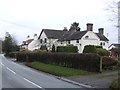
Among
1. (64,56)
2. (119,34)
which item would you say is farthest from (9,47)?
(119,34)

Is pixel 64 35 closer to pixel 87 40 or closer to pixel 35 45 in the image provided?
pixel 87 40

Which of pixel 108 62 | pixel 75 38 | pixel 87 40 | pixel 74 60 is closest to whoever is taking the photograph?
pixel 108 62

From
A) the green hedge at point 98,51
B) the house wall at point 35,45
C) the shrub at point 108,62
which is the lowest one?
the shrub at point 108,62

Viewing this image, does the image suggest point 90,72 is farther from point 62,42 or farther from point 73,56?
point 62,42

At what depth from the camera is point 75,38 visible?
288ft

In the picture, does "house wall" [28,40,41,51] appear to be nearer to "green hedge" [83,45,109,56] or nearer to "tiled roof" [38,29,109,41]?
"tiled roof" [38,29,109,41]

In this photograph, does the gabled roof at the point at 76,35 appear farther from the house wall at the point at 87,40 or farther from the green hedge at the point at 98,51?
the green hedge at the point at 98,51

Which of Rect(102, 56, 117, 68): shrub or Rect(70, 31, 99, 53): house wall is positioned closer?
Rect(102, 56, 117, 68): shrub

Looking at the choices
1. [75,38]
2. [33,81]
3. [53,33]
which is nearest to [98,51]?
[33,81]

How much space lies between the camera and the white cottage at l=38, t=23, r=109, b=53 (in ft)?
285

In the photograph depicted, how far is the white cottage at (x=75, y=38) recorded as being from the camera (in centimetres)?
8681

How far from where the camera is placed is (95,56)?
32219mm

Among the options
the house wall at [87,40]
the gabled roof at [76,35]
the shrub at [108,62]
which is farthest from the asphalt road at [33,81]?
the house wall at [87,40]

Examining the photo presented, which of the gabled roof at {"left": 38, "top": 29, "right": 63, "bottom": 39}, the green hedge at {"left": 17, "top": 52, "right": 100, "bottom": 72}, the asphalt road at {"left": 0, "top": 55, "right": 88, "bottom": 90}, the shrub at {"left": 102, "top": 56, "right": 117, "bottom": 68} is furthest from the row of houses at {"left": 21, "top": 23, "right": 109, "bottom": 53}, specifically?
the asphalt road at {"left": 0, "top": 55, "right": 88, "bottom": 90}
